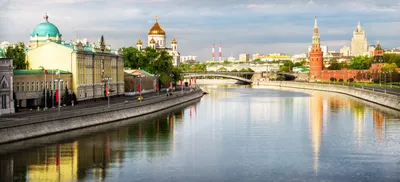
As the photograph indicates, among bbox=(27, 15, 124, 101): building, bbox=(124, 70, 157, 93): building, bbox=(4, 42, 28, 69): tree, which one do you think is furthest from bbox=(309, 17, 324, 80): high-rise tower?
bbox=(4, 42, 28, 69): tree

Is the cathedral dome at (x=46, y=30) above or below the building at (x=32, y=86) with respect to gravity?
above

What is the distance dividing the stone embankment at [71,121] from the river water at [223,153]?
1828 mm

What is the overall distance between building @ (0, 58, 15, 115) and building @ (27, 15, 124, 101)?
51.8 ft

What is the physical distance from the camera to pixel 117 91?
79.7 metres

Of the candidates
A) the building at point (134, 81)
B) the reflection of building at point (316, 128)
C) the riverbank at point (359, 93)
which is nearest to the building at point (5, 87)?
the reflection of building at point (316, 128)

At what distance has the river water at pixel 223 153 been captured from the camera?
30.4 meters

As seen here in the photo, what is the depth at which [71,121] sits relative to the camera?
44656 mm

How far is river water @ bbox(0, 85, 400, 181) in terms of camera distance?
3038cm

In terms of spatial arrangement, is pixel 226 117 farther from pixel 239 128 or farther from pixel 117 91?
pixel 117 91

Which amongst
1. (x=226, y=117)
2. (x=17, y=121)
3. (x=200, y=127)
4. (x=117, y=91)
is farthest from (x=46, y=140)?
(x=117, y=91)

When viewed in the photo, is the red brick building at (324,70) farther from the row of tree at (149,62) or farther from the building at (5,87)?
the building at (5,87)

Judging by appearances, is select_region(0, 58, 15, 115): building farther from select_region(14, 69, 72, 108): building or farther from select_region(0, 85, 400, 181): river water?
select_region(0, 85, 400, 181): river water

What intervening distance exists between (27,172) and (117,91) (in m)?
49.1

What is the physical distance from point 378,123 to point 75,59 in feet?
91.7
